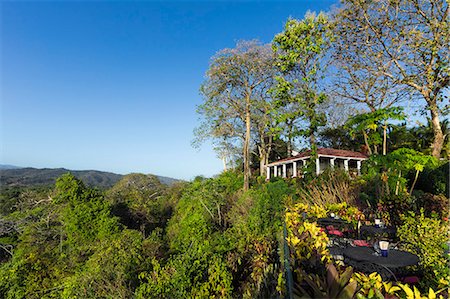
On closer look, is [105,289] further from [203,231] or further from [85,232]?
[85,232]

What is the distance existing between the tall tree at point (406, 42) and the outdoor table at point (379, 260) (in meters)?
11.1

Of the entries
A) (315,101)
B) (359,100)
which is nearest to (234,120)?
(315,101)

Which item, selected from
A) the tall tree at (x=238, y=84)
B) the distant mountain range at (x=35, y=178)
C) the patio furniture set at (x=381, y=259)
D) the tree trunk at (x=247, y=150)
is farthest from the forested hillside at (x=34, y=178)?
the patio furniture set at (x=381, y=259)

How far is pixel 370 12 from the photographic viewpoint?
1245cm

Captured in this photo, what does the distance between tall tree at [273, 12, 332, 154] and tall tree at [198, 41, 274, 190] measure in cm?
132

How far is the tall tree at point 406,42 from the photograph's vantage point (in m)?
11.2

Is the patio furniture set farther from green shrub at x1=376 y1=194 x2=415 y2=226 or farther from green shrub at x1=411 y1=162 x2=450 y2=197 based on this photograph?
green shrub at x1=411 y1=162 x2=450 y2=197

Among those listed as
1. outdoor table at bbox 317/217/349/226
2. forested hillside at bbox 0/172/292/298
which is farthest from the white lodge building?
outdoor table at bbox 317/217/349/226

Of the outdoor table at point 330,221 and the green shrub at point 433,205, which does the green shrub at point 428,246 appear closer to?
the outdoor table at point 330,221

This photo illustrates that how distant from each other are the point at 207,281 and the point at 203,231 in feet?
26.1

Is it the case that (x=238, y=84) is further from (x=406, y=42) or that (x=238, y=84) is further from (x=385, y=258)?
(x=385, y=258)

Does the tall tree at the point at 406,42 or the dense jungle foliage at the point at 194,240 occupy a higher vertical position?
the tall tree at the point at 406,42

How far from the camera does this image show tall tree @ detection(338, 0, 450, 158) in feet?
36.9

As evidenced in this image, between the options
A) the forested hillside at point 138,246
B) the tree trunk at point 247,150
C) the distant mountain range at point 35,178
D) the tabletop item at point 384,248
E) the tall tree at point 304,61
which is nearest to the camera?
the tabletop item at point 384,248
